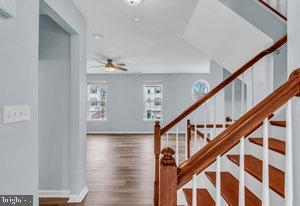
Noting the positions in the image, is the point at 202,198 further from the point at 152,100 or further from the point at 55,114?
the point at 152,100

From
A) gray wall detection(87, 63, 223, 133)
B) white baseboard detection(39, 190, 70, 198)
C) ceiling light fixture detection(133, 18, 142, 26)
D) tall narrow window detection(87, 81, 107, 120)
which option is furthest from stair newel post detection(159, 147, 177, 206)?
tall narrow window detection(87, 81, 107, 120)

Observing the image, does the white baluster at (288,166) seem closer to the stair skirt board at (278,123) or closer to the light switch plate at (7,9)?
the stair skirt board at (278,123)

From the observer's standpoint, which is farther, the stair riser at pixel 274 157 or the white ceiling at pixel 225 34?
the white ceiling at pixel 225 34

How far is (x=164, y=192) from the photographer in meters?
1.18

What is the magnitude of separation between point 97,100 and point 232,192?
29.3 ft

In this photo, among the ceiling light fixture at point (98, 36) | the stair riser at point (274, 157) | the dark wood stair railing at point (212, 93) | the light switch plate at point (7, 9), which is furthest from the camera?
the ceiling light fixture at point (98, 36)

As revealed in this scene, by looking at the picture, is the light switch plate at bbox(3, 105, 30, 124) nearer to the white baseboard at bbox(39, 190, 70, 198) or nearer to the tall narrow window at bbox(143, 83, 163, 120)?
the white baseboard at bbox(39, 190, 70, 198)

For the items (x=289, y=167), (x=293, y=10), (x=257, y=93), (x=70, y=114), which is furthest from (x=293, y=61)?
(x=70, y=114)

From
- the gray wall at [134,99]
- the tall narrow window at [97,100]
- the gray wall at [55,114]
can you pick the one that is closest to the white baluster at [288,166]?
the gray wall at [55,114]

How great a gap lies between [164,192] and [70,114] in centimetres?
254

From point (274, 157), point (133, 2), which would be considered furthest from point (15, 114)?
point (274, 157)

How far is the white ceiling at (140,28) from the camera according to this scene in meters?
3.23

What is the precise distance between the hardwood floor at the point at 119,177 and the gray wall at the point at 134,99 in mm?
3511

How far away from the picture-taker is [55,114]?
3479 millimetres
